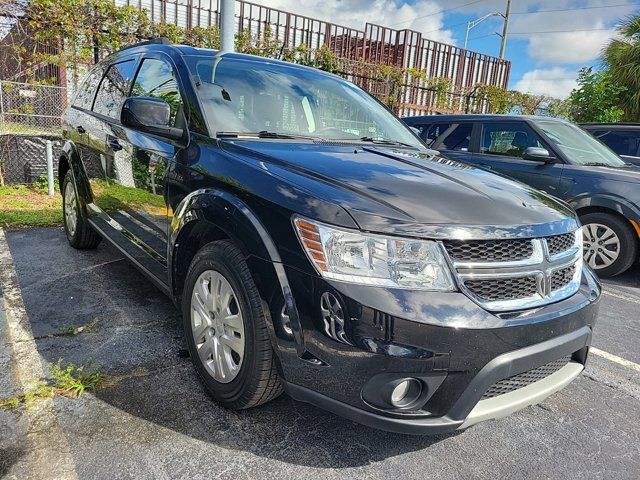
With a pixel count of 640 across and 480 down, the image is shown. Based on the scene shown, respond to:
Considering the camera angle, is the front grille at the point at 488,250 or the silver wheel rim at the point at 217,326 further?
the silver wheel rim at the point at 217,326

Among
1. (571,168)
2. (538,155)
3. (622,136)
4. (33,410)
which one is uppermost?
(622,136)

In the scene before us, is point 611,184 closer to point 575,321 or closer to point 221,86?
point 575,321

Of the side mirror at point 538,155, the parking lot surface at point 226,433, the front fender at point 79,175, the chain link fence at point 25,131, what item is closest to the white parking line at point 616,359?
the parking lot surface at point 226,433

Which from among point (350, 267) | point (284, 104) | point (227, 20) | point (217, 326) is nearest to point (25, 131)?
point (227, 20)

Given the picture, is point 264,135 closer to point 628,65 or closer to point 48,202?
point 48,202

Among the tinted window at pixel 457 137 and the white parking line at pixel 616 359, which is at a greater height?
the tinted window at pixel 457 137

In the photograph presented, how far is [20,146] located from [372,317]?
7.78 m

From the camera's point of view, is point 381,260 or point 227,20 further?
point 227,20

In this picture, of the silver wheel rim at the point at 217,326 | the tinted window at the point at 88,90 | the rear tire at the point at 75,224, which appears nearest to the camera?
the silver wheel rim at the point at 217,326

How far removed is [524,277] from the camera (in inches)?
77.0

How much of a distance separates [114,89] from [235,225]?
97.1 inches

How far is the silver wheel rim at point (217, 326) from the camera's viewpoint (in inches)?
86.4

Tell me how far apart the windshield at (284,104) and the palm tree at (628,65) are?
12.0 m

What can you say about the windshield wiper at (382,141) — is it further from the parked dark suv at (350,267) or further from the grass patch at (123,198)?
the grass patch at (123,198)
